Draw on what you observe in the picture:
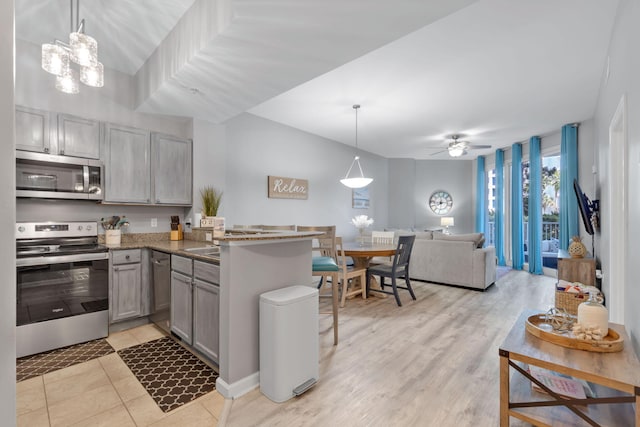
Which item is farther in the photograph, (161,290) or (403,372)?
(161,290)

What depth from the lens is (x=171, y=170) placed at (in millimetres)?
3721

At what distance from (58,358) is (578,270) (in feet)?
18.4

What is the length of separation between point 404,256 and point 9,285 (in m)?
3.96

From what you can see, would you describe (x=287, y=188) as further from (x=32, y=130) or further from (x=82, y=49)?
(x=82, y=49)

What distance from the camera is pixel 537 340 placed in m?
1.58

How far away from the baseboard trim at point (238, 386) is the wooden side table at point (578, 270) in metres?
3.96

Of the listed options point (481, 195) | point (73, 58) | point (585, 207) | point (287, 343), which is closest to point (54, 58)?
point (73, 58)

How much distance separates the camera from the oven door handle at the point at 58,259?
8.10 feet

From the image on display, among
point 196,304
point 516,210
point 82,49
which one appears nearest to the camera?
point 82,49

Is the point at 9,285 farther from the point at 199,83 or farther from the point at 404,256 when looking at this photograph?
the point at 404,256

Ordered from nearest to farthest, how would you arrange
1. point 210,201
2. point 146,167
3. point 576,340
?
point 576,340
point 146,167
point 210,201

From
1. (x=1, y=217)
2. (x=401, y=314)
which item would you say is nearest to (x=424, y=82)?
(x=401, y=314)

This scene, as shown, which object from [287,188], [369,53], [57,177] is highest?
[369,53]

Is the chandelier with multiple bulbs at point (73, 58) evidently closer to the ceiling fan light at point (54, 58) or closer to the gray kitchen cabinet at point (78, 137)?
the ceiling fan light at point (54, 58)
